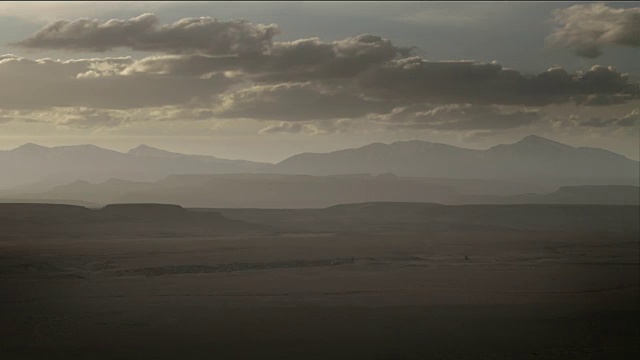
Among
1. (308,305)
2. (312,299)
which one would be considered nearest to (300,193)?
(312,299)

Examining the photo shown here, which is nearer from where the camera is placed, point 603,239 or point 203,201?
point 603,239

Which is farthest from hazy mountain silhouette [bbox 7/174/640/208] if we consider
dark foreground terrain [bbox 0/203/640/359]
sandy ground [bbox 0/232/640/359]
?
sandy ground [bbox 0/232/640/359]

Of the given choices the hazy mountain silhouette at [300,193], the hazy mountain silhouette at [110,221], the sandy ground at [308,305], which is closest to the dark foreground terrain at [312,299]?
the sandy ground at [308,305]

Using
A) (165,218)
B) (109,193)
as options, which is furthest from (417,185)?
(165,218)

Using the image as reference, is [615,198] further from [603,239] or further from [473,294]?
[473,294]

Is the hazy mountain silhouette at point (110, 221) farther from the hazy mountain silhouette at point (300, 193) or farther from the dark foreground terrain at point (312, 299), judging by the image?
the hazy mountain silhouette at point (300, 193)

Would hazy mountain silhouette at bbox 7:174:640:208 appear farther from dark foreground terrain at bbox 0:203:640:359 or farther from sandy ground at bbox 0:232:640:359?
sandy ground at bbox 0:232:640:359
